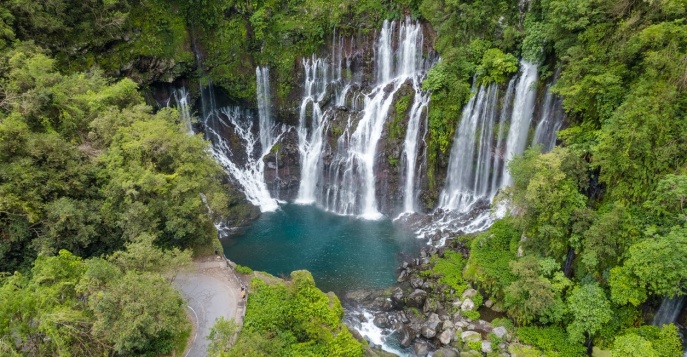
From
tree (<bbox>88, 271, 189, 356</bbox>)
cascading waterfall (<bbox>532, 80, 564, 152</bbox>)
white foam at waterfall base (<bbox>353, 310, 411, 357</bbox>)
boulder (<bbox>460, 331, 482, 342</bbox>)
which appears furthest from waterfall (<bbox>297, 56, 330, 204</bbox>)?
tree (<bbox>88, 271, 189, 356</bbox>)

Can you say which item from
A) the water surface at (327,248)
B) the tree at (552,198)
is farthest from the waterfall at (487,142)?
the tree at (552,198)

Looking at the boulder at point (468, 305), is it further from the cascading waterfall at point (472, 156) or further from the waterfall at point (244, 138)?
the waterfall at point (244, 138)

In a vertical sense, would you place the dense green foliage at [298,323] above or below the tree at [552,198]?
below

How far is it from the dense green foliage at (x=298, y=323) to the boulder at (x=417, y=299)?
17.9 feet

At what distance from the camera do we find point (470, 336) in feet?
63.1

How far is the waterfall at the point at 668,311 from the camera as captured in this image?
1572cm

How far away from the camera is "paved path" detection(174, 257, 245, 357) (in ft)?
54.8

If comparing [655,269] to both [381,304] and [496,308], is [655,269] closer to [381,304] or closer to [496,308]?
[496,308]

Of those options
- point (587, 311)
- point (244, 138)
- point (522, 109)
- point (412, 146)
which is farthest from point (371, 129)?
point (587, 311)

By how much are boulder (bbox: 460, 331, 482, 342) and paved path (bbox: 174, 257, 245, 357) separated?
10.6 meters

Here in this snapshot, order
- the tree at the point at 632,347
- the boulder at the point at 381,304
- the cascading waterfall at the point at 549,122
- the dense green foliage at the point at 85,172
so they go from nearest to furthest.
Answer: the tree at the point at 632,347 < the dense green foliage at the point at 85,172 < the boulder at the point at 381,304 < the cascading waterfall at the point at 549,122

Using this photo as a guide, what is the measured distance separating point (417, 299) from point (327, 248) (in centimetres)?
814

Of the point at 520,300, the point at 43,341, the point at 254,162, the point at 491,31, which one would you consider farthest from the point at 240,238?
the point at 491,31

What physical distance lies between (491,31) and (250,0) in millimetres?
19942
